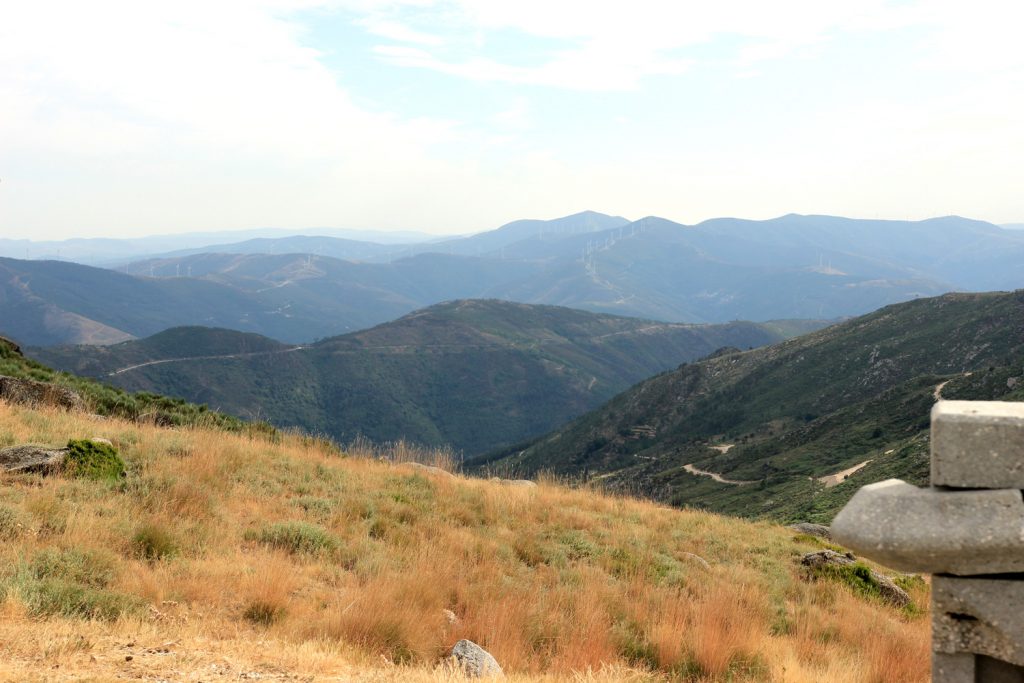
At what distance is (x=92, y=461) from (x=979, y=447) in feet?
30.6

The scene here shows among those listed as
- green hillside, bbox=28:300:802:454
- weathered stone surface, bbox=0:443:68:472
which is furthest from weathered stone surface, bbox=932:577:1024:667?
green hillside, bbox=28:300:802:454

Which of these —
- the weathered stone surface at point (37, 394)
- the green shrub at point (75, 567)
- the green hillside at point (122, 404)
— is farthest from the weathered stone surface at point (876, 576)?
the weathered stone surface at point (37, 394)

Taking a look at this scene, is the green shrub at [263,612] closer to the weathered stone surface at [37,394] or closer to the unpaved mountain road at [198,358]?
the weathered stone surface at [37,394]

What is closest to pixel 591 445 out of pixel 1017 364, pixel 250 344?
pixel 1017 364

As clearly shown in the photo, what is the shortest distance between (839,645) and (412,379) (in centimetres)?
16668

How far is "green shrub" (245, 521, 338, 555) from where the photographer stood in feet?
24.8

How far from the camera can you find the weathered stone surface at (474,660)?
16.3 feet

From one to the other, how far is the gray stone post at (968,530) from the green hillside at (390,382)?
126666 millimetres

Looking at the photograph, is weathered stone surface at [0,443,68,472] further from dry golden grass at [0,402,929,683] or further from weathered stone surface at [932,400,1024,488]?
weathered stone surface at [932,400,1024,488]

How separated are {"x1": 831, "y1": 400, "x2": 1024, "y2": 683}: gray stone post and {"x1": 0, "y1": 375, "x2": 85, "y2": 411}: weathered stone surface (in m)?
15.0

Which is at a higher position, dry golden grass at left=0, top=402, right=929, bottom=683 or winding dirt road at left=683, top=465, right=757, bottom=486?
dry golden grass at left=0, top=402, right=929, bottom=683

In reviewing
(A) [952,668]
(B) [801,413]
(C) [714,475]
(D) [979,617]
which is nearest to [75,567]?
(A) [952,668]

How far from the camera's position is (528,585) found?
7.23 m

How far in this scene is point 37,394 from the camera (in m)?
14.0
